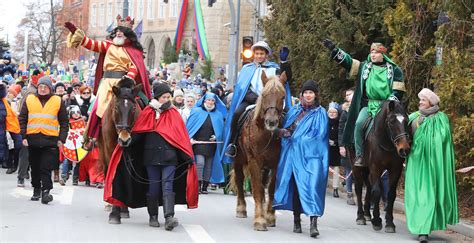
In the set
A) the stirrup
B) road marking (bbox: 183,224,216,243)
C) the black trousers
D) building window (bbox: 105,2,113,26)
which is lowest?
road marking (bbox: 183,224,216,243)

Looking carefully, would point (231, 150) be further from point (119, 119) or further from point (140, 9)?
point (140, 9)

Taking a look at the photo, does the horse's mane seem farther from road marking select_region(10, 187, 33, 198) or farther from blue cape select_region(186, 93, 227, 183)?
blue cape select_region(186, 93, 227, 183)

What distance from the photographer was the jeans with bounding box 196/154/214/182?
18.4m

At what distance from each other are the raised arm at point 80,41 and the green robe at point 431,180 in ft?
14.9

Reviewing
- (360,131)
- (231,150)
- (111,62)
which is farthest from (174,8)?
(360,131)

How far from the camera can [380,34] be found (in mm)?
21500

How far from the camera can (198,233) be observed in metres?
12.1

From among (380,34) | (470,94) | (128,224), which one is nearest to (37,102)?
(128,224)

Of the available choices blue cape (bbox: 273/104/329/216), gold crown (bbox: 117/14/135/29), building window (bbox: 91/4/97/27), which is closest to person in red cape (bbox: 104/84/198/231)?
blue cape (bbox: 273/104/329/216)

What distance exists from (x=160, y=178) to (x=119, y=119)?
2.98ft

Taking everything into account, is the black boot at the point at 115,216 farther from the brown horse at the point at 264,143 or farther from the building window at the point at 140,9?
the building window at the point at 140,9

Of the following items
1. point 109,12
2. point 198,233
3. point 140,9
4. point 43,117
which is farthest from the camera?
point 109,12

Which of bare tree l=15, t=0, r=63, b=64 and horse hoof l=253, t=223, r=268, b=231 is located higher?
bare tree l=15, t=0, r=63, b=64

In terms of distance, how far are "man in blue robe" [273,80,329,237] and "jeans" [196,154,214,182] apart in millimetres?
5582
